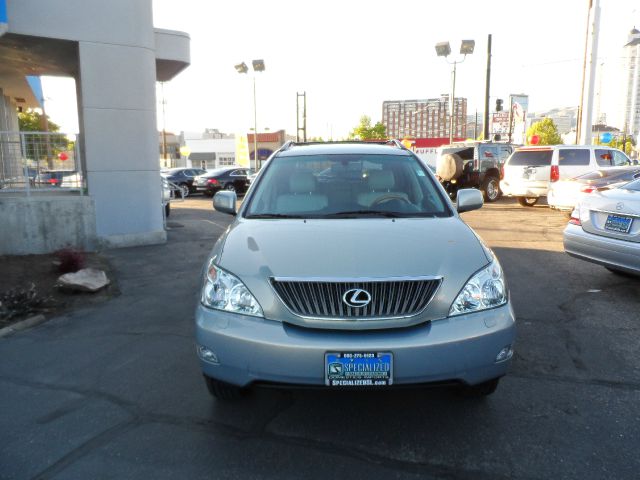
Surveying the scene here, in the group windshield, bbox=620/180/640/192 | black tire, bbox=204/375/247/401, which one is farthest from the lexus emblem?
windshield, bbox=620/180/640/192

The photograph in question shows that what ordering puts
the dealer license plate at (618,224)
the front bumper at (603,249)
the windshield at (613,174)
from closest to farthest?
the front bumper at (603,249) → the dealer license plate at (618,224) → the windshield at (613,174)

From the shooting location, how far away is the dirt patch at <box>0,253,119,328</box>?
5730 millimetres

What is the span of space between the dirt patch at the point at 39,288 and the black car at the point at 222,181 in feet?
53.2

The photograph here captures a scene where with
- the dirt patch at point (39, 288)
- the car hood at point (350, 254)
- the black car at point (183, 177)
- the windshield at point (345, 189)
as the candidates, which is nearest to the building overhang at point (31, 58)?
the dirt patch at point (39, 288)

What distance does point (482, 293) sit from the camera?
9.46 feet

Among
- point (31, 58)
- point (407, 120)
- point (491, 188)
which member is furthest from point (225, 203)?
point (407, 120)

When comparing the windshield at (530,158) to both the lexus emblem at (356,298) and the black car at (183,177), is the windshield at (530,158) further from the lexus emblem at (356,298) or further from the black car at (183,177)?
the black car at (183,177)

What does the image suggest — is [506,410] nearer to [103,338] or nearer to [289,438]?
[289,438]

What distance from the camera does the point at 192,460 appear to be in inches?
109

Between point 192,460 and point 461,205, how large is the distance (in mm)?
2818

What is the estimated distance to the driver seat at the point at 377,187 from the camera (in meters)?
3.98

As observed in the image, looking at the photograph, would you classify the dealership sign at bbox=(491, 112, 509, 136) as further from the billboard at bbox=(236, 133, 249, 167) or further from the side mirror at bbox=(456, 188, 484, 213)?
the side mirror at bbox=(456, 188, 484, 213)

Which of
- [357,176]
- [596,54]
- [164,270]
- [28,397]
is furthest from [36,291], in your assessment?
[596,54]

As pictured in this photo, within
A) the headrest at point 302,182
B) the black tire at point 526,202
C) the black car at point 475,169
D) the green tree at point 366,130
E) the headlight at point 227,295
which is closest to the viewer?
the headlight at point 227,295
